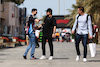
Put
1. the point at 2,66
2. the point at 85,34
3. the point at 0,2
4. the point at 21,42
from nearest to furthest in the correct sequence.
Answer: the point at 2,66 → the point at 85,34 → the point at 21,42 → the point at 0,2

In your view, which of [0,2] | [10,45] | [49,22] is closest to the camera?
[49,22]

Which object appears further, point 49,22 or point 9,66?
point 49,22

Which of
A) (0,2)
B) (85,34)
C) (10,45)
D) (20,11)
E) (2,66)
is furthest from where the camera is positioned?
(20,11)

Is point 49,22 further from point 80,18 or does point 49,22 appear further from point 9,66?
point 9,66

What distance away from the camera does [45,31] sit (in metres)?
12.6

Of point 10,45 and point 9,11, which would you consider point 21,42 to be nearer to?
point 10,45

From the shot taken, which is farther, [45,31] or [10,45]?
[10,45]

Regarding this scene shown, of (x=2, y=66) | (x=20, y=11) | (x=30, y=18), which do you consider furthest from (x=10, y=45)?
(x=20, y=11)

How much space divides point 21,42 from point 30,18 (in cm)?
1935

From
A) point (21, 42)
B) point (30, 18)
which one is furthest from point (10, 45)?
point (30, 18)

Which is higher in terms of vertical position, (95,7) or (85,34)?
(95,7)

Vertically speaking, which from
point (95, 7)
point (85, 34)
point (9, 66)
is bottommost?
point (9, 66)

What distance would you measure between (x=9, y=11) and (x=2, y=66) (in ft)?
124

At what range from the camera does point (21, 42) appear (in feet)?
104
